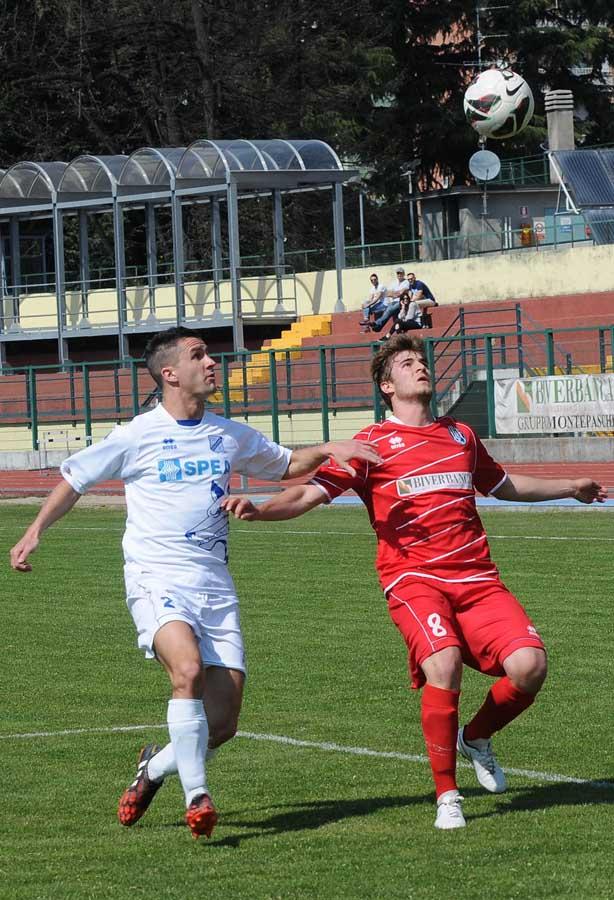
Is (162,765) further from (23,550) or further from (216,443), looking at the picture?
(216,443)

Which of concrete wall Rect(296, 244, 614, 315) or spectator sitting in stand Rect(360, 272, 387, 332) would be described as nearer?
spectator sitting in stand Rect(360, 272, 387, 332)

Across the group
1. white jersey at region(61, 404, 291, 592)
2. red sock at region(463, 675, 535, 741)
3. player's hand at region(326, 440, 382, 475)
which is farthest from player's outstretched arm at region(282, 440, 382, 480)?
red sock at region(463, 675, 535, 741)

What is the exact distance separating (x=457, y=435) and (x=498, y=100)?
33736 millimetres

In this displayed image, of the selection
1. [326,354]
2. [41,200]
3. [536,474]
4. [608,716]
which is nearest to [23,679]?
[608,716]

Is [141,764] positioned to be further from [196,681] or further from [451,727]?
[451,727]

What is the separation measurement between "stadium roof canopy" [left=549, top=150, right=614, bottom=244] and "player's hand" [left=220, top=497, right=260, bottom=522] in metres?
33.0

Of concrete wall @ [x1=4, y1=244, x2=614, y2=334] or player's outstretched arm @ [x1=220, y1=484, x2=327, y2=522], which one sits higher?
concrete wall @ [x1=4, y1=244, x2=614, y2=334]

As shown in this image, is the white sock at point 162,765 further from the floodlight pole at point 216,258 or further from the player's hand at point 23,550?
the floodlight pole at point 216,258

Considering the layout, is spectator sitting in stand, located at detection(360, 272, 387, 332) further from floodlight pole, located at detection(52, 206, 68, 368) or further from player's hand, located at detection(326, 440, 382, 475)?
player's hand, located at detection(326, 440, 382, 475)

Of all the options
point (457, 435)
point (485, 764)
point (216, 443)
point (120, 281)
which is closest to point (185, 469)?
point (216, 443)

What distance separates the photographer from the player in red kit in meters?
6.56

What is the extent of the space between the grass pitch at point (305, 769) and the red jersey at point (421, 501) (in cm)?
99

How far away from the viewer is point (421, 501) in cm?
683

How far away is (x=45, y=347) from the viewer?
46.8 m
